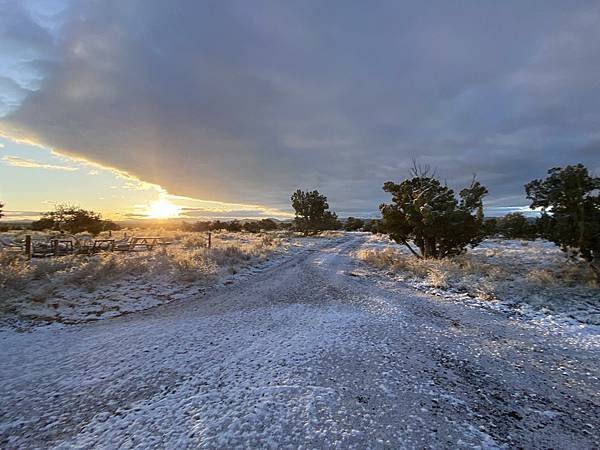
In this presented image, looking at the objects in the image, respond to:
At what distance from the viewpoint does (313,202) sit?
1871 inches

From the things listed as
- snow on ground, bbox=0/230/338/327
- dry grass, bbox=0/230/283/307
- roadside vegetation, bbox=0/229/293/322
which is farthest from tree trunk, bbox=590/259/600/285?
dry grass, bbox=0/230/283/307

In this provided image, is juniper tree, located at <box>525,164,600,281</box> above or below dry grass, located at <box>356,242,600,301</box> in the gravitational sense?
above

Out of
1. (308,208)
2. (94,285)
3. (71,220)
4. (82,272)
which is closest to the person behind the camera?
(94,285)

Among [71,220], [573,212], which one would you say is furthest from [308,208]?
[573,212]

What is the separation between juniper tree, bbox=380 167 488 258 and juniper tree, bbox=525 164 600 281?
14.7ft

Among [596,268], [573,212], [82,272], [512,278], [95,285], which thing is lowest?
[95,285]

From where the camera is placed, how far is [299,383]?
427cm

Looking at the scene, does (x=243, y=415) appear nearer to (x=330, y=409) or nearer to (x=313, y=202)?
(x=330, y=409)

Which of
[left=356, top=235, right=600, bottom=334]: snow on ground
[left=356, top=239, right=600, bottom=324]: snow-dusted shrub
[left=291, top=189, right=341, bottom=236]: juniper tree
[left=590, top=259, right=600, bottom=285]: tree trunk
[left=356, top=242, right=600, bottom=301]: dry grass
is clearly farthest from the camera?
[left=291, top=189, right=341, bottom=236]: juniper tree

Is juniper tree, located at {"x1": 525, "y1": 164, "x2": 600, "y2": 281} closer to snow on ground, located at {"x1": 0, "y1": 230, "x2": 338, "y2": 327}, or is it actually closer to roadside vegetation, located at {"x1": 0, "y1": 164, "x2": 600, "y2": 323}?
roadside vegetation, located at {"x1": 0, "y1": 164, "x2": 600, "y2": 323}

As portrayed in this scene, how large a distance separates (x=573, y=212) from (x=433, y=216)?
18.1ft

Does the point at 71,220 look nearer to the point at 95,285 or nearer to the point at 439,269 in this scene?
the point at 95,285

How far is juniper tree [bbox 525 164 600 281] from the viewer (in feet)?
31.4

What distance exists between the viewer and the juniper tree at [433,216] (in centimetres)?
1526
